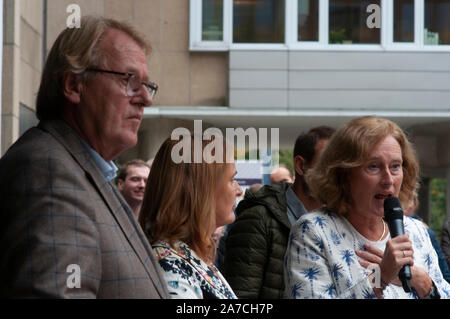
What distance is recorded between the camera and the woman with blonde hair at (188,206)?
271cm

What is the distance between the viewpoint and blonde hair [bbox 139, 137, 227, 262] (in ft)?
9.16

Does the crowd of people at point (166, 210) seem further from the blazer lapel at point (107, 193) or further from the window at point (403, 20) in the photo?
the window at point (403, 20)

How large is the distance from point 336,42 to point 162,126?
3.73 m

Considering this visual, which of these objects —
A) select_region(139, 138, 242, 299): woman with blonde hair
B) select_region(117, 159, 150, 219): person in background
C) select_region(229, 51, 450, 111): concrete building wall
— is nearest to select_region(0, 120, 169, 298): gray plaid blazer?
select_region(139, 138, 242, 299): woman with blonde hair

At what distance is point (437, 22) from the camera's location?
1515 centimetres

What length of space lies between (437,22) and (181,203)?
43.9 ft

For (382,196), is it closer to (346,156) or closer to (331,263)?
(346,156)

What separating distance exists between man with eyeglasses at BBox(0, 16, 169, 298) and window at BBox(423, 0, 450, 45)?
1342 centimetres

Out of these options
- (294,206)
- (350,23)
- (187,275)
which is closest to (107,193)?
(187,275)

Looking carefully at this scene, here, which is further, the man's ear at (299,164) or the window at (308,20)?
the window at (308,20)

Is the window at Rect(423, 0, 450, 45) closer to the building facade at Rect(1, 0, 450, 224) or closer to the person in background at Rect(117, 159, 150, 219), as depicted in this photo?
the building facade at Rect(1, 0, 450, 224)

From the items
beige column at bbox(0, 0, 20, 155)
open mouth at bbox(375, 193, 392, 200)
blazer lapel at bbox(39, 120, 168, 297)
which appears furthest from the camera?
beige column at bbox(0, 0, 20, 155)

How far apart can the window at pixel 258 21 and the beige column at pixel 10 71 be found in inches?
334

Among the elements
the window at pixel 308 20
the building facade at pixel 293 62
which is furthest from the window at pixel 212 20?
the window at pixel 308 20
